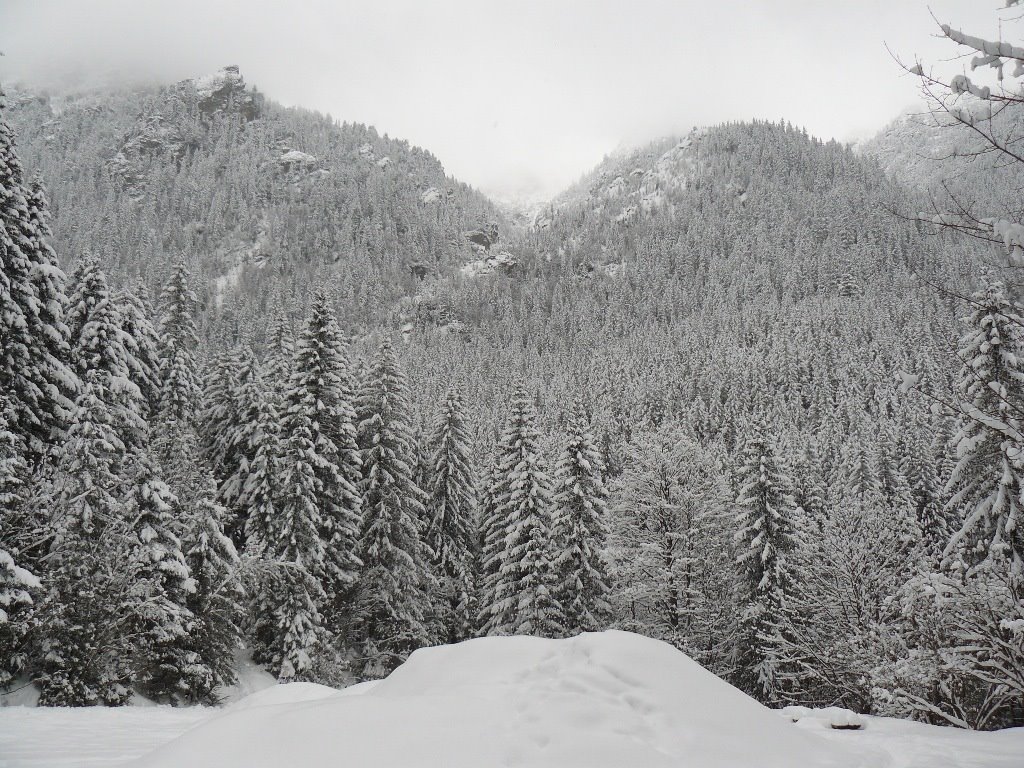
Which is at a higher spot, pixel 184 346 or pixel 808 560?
pixel 184 346

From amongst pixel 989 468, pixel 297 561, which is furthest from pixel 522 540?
pixel 989 468

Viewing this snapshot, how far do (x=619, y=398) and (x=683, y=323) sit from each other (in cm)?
6209

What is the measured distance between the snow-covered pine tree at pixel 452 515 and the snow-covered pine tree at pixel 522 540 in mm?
2181

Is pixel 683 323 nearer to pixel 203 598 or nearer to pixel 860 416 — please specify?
pixel 860 416

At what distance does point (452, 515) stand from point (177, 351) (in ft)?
54.4

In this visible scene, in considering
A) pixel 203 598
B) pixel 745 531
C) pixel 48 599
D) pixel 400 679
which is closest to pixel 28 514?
pixel 48 599

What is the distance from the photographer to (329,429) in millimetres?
23828

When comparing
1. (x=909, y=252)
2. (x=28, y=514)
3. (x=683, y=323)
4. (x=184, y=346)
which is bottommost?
(x=28, y=514)

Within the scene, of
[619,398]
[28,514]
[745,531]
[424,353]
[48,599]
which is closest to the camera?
[48,599]

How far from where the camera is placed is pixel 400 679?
6562 mm

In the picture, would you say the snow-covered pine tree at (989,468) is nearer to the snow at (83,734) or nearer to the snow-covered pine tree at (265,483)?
the snow at (83,734)

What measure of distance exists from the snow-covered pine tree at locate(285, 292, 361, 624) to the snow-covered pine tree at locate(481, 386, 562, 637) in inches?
254

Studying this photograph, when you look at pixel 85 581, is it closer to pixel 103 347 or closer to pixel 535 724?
pixel 103 347

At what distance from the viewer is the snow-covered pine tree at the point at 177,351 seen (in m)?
29.2
